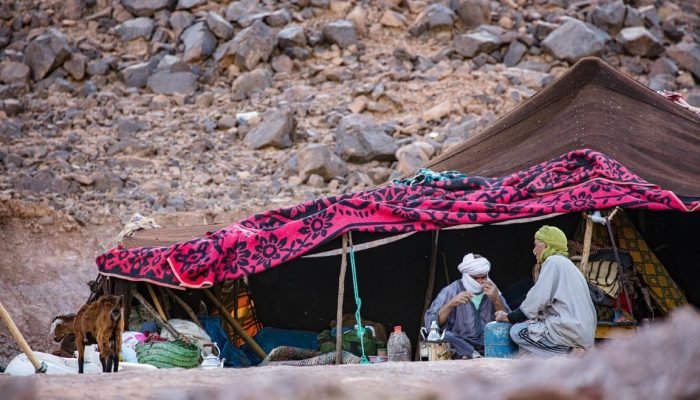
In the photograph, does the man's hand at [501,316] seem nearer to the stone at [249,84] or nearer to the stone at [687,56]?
the stone at [249,84]

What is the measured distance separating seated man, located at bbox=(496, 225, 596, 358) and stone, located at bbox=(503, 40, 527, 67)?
43.6 ft

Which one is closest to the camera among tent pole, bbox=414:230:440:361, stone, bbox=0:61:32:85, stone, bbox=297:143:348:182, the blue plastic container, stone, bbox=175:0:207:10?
the blue plastic container

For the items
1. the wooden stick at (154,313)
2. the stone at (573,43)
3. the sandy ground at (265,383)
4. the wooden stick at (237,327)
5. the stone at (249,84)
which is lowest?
the stone at (249,84)

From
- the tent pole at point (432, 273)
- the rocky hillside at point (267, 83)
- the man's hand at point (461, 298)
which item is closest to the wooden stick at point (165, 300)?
the tent pole at point (432, 273)

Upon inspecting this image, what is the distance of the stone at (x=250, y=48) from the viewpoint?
63.0 ft

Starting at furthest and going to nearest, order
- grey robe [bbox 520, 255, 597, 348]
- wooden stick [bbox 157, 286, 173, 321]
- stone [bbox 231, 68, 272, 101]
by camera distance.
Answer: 1. stone [bbox 231, 68, 272, 101]
2. wooden stick [bbox 157, 286, 173, 321]
3. grey robe [bbox 520, 255, 597, 348]

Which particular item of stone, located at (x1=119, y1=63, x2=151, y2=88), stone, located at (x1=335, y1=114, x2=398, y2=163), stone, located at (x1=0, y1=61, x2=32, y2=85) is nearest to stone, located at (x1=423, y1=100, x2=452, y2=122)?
stone, located at (x1=335, y1=114, x2=398, y2=163)

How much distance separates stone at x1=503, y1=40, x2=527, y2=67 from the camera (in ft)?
62.5

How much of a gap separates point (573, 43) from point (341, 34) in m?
4.41

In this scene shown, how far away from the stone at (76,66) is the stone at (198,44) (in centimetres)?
201

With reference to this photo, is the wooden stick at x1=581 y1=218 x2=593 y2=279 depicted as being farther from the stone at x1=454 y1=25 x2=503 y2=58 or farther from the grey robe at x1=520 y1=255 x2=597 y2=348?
the stone at x1=454 y1=25 x2=503 y2=58

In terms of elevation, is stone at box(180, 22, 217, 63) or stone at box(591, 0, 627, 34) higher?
stone at box(591, 0, 627, 34)

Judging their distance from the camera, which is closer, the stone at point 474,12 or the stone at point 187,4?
the stone at point 474,12

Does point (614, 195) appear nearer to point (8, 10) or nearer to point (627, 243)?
point (627, 243)
